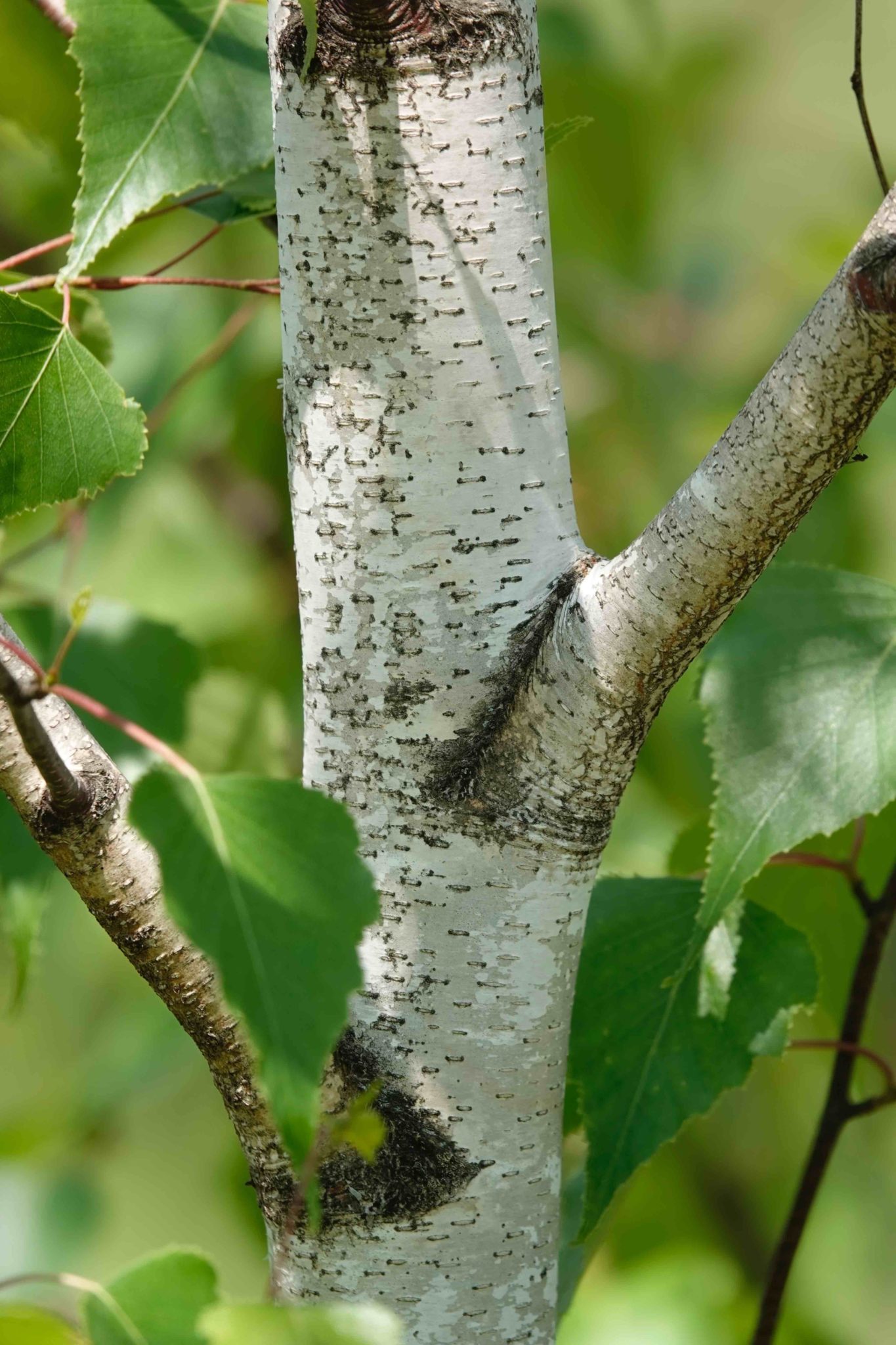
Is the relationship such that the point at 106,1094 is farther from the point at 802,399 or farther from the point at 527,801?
the point at 802,399

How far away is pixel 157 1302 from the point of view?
0.35 meters

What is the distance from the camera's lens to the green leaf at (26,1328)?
32cm

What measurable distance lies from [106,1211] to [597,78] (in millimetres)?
1295

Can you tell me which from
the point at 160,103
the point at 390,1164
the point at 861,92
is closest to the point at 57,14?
the point at 160,103

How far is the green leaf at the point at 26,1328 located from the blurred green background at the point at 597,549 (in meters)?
0.35

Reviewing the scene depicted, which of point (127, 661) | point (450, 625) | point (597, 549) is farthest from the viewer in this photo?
point (597, 549)

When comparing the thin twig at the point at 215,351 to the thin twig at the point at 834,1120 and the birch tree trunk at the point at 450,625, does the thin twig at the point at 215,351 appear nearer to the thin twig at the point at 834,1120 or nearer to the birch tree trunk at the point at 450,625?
the birch tree trunk at the point at 450,625

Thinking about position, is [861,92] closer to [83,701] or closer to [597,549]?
[83,701]

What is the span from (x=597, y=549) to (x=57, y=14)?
990 mm

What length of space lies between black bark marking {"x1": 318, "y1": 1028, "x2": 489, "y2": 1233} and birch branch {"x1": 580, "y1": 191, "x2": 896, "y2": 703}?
0.16 meters

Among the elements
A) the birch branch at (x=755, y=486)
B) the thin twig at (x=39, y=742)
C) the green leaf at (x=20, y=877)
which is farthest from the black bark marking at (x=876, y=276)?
the green leaf at (x=20, y=877)

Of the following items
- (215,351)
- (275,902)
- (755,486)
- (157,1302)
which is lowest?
(157,1302)

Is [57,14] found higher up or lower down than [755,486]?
higher up

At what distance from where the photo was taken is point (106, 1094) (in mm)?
1254
